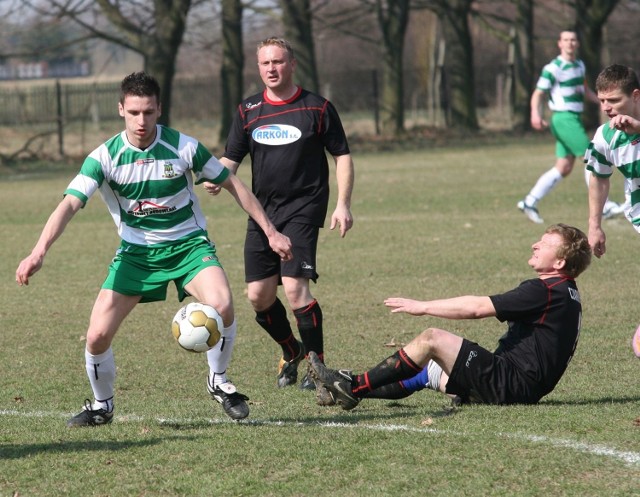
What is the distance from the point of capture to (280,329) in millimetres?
7070

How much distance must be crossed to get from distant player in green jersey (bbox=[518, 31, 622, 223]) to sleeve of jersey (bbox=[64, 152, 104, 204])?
9.30m

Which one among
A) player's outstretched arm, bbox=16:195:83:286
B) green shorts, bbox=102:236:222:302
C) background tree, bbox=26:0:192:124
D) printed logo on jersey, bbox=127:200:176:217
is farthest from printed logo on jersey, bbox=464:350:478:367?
background tree, bbox=26:0:192:124

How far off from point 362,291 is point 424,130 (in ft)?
82.8

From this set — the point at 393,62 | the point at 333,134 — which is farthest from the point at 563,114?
the point at 393,62

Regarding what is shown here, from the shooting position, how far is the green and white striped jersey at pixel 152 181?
18.4 ft

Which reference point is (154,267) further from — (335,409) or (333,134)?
(333,134)

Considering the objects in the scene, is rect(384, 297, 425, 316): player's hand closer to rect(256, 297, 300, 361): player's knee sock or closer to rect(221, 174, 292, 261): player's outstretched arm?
rect(221, 174, 292, 261): player's outstretched arm

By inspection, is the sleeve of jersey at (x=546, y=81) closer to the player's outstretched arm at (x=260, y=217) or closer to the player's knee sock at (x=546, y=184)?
the player's knee sock at (x=546, y=184)

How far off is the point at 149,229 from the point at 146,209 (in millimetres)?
111

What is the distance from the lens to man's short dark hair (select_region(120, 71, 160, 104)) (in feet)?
18.1

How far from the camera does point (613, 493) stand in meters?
4.18

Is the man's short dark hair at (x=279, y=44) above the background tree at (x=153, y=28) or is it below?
above

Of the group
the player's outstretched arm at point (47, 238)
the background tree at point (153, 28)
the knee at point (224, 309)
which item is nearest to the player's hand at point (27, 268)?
the player's outstretched arm at point (47, 238)

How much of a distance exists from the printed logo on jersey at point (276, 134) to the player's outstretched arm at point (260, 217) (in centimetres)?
112
